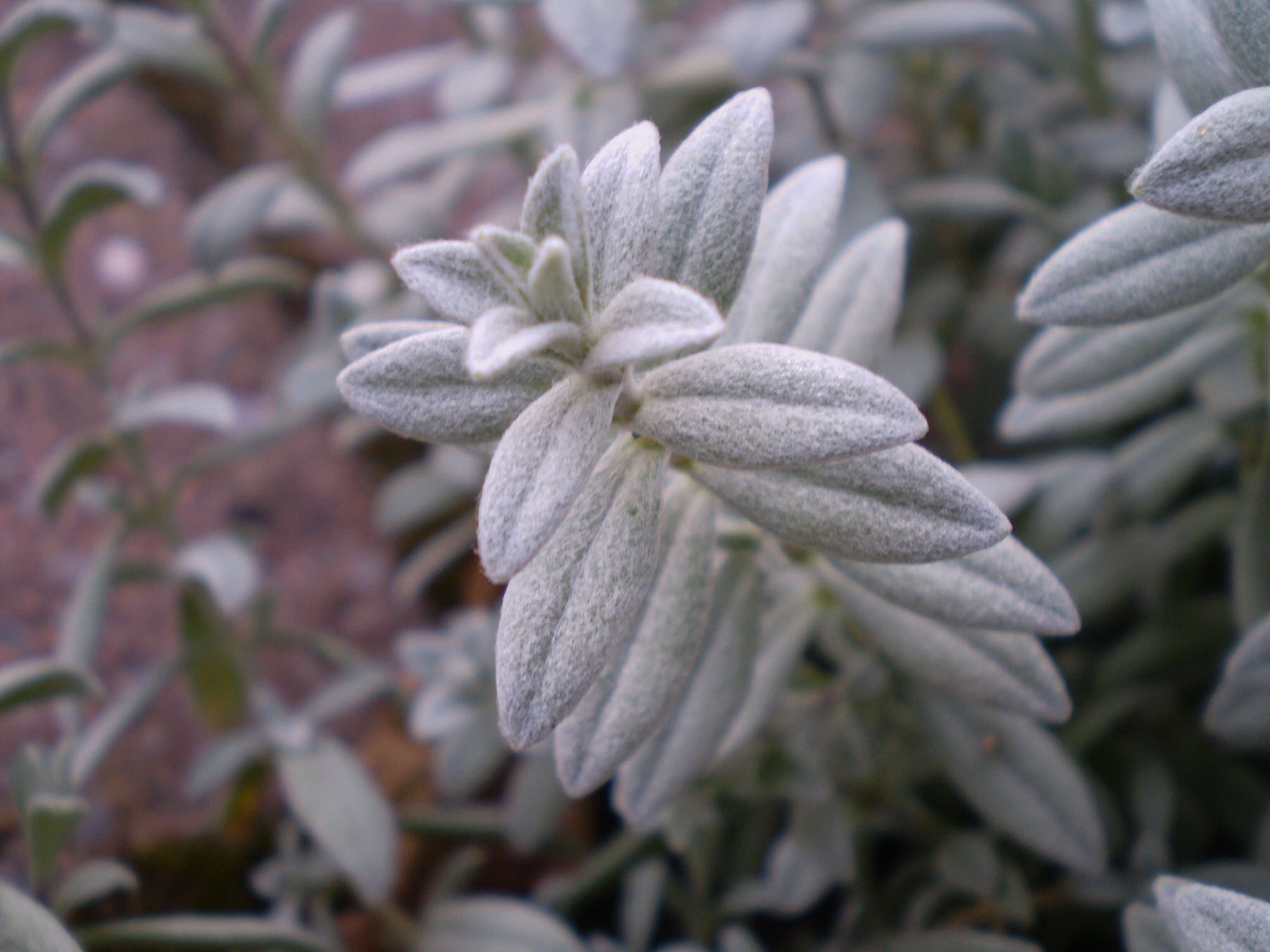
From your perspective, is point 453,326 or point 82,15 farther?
point 82,15

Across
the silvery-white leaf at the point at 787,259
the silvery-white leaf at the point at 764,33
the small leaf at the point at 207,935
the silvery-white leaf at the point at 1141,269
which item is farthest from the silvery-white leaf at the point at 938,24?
the small leaf at the point at 207,935

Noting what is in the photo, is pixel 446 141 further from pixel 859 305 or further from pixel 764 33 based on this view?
pixel 859 305

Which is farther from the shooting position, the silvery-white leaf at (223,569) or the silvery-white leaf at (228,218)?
the silvery-white leaf at (228,218)

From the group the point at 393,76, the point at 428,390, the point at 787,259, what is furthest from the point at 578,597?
the point at 393,76

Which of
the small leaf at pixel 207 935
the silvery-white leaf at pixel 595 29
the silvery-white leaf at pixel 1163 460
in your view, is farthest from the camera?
the silvery-white leaf at pixel 595 29

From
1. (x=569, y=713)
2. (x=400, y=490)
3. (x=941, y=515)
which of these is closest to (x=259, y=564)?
(x=400, y=490)

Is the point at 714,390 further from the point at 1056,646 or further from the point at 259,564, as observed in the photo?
A: the point at 259,564

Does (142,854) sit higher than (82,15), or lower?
lower

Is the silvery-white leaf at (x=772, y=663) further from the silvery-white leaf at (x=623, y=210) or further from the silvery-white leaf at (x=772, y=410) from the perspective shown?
the silvery-white leaf at (x=623, y=210)
